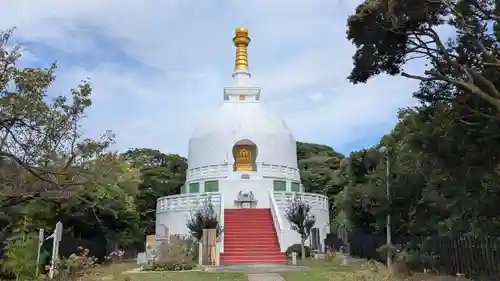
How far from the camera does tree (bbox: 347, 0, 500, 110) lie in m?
10.6

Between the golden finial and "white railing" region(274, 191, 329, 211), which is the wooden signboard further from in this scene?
the golden finial

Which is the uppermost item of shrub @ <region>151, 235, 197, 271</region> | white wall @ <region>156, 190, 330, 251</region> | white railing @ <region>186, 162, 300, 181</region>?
white railing @ <region>186, 162, 300, 181</region>

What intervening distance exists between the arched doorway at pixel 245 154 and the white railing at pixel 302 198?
5491mm

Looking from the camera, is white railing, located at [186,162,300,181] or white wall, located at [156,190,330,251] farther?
white railing, located at [186,162,300,181]

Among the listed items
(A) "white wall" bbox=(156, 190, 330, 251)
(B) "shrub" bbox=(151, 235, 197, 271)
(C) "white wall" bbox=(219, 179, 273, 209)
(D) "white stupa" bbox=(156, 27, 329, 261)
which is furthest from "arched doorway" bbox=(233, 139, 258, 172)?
(B) "shrub" bbox=(151, 235, 197, 271)

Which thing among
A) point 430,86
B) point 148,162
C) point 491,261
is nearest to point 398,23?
point 430,86

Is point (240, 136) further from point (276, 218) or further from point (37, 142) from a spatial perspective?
point (37, 142)

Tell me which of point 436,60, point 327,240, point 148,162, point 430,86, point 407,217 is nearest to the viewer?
point 436,60

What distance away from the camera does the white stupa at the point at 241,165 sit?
25.8 meters

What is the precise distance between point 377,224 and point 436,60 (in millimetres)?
10379

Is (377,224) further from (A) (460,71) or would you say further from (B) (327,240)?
(A) (460,71)

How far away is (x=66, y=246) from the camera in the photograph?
18.6 m

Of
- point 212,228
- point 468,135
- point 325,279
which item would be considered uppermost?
point 468,135

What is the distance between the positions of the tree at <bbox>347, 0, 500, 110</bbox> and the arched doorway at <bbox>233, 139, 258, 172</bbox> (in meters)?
18.6
